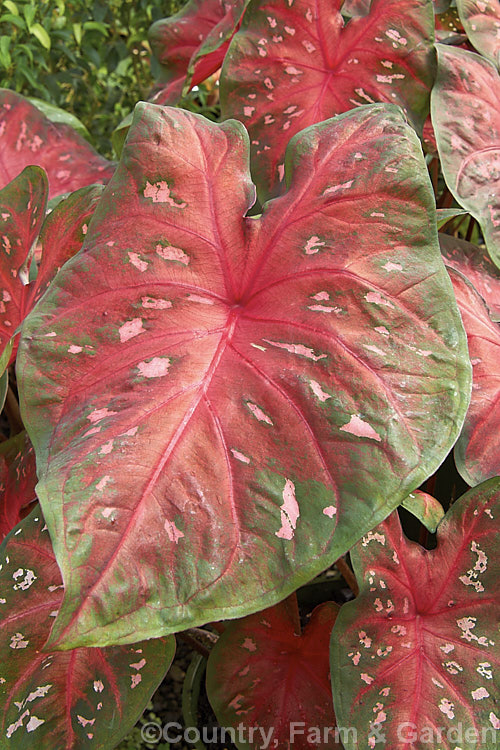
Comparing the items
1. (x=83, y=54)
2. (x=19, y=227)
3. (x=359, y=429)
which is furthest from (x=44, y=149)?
(x=359, y=429)

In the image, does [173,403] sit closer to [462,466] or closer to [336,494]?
[336,494]

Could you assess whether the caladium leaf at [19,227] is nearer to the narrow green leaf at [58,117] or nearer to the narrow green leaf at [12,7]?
the narrow green leaf at [58,117]

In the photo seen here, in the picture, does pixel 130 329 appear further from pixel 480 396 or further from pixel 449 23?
pixel 449 23

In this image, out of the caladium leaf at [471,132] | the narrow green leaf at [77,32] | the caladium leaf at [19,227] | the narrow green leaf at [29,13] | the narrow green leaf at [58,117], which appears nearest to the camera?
the caladium leaf at [19,227]

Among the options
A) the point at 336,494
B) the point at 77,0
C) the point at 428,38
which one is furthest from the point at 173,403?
the point at 77,0

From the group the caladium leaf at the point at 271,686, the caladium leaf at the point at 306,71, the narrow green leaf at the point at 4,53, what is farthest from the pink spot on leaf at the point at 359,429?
the narrow green leaf at the point at 4,53

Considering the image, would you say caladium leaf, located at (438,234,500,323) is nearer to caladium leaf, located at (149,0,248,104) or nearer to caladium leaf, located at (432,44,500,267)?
caladium leaf, located at (432,44,500,267)

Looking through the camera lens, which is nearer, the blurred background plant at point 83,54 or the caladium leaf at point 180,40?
the caladium leaf at point 180,40
